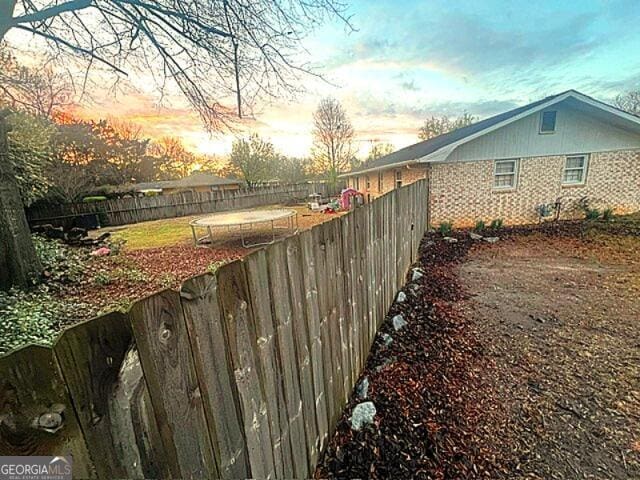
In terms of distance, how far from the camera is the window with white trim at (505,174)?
11.6 metres

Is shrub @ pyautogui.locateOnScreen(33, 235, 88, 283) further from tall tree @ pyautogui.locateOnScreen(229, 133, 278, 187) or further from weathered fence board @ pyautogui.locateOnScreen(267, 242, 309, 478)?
tall tree @ pyautogui.locateOnScreen(229, 133, 278, 187)

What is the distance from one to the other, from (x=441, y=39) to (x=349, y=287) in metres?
10.7

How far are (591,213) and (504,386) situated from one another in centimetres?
1293

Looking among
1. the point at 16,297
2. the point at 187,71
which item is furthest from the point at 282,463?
the point at 187,71

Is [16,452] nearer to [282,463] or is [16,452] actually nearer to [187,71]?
[282,463]

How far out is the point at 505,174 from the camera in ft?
38.3

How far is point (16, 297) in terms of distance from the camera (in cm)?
554

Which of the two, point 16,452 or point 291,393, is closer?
point 16,452

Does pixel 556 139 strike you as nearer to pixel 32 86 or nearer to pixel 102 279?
pixel 102 279

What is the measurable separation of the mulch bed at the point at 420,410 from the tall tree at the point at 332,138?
29.6 meters

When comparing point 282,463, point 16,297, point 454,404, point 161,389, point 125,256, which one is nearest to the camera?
point 161,389

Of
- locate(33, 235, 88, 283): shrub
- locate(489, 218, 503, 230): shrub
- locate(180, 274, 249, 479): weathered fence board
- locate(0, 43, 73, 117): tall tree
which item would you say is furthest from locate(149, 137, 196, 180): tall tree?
locate(180, 274, 249, 479): weathered fence board

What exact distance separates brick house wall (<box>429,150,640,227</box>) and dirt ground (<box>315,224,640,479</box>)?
6481 mm

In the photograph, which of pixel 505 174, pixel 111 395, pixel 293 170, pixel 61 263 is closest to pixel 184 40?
pixel 61 263
